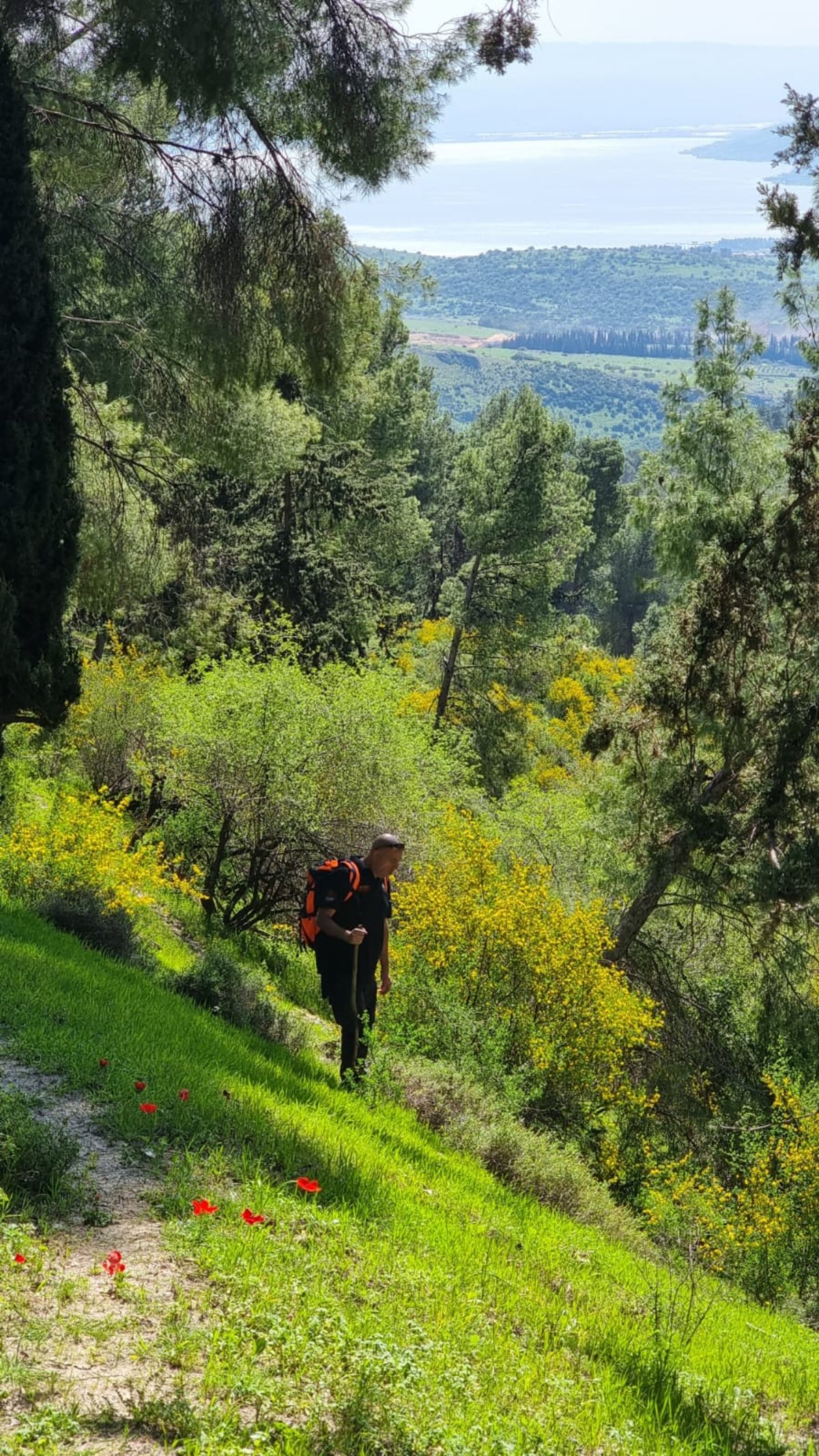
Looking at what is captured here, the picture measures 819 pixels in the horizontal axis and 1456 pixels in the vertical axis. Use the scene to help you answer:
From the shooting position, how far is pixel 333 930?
6672mm

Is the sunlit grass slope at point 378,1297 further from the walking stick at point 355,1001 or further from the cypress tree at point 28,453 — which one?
the cypress tree at point 28,453

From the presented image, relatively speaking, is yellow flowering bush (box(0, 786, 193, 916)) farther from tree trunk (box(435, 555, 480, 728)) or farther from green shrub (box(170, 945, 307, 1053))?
tree trunk (box(435, 555, 480, 728))

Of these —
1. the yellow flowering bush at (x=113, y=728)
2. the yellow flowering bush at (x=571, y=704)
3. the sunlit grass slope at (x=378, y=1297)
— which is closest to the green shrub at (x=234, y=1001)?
the sunlit grass slope at (x=378, y=1297)

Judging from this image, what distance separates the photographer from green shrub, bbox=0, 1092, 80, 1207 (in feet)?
13.1

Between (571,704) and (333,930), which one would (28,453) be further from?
(571,704)

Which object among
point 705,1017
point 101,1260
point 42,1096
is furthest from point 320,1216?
point 705,1017

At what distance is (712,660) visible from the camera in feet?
35.5

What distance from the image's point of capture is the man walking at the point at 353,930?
6.73 m

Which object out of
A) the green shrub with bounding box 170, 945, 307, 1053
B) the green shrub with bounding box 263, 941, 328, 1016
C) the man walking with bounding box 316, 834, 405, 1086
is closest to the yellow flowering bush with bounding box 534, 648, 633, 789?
the green shrub with bounding box 263, 941, 328, 1016

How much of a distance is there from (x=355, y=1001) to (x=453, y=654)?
23.8 metres

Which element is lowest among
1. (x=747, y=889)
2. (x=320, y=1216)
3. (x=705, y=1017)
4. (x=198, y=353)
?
(x=705, y=1017)

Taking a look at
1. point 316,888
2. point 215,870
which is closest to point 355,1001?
point 316,888

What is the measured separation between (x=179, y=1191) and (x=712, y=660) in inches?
314

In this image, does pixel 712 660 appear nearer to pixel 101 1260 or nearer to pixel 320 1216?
pixel 320 1216
